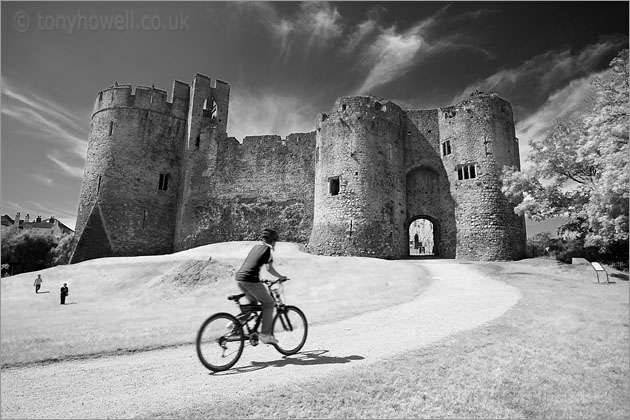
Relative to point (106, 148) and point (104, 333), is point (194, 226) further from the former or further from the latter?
point (104, 333)

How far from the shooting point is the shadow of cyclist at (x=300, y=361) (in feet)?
16.6

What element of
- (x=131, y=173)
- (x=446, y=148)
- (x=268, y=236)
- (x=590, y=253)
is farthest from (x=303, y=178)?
(x=268, y=236)

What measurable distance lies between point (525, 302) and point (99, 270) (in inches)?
947

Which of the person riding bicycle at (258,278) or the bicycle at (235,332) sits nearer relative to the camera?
the bicycle at (235,332)

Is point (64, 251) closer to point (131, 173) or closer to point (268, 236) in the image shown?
point (131, 173)

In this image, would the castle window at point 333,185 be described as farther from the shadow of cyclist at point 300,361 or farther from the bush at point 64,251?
the bush at point 64,251

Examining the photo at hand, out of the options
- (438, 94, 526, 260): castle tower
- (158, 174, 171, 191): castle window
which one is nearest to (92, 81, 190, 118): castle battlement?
(158, 174, 171, 191): castle window

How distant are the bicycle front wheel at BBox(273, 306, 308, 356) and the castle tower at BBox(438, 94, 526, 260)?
20.8 meters

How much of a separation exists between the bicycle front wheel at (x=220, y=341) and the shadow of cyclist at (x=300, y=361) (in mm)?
155

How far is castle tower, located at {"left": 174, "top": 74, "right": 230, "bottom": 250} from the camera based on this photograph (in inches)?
1222

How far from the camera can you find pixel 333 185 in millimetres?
25719

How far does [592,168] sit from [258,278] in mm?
14169

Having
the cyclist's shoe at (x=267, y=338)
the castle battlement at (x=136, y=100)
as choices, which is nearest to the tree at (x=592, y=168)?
the cyclist's shoe at (x=267, y=338)

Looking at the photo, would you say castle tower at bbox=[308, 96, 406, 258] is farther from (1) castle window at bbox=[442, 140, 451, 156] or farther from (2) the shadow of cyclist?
(2) the shadow of cyclist
